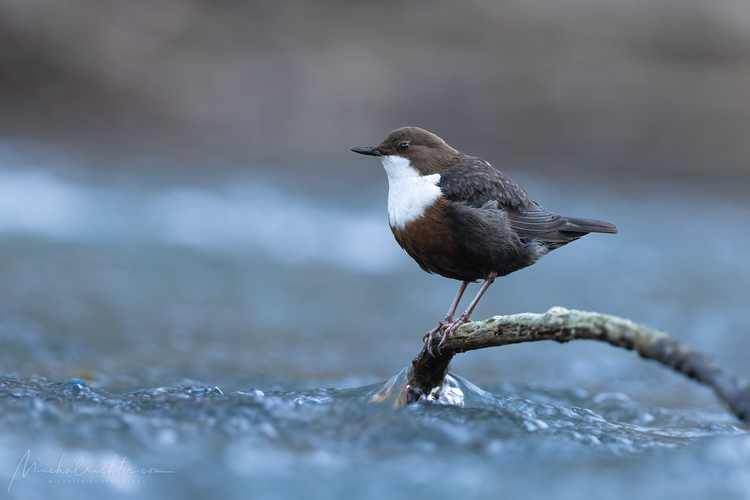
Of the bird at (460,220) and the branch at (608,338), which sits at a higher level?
the bird at (460,220)

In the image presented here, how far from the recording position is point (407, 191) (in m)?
3.17

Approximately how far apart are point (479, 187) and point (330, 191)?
981 centimetres

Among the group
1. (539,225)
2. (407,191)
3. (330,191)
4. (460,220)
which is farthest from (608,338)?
(330,191)

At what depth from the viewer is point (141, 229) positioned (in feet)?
32.3

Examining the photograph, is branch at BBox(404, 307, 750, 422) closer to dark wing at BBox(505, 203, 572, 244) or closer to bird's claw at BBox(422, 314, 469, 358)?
bird's claw at BBox(422, 314, 469, 358)

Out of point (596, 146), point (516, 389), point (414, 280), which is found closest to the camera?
point (516, 389)

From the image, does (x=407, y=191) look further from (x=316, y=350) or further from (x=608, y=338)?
(x=316, y=350)

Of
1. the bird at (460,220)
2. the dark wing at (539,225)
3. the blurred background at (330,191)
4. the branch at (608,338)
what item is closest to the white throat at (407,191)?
the bird at (460,220)

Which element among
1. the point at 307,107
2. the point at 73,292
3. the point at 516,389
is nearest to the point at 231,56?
the point at 307,107

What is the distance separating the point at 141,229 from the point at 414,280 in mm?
4103

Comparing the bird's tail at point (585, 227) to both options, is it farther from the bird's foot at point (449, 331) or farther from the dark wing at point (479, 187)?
the bird's foot at point (449, 331)

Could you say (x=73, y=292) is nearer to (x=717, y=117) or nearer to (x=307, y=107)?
(x=307, y=107)

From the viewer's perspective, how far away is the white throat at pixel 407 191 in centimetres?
304

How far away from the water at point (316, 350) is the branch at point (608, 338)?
15.2 inches
